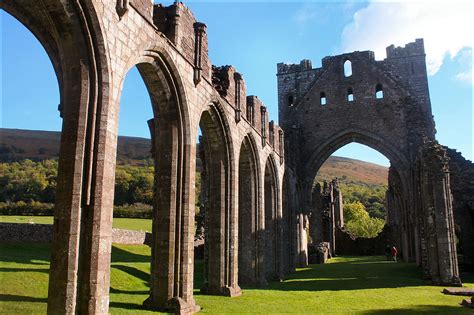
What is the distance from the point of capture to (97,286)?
18.2ft

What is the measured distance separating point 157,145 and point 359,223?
5154 centimetres

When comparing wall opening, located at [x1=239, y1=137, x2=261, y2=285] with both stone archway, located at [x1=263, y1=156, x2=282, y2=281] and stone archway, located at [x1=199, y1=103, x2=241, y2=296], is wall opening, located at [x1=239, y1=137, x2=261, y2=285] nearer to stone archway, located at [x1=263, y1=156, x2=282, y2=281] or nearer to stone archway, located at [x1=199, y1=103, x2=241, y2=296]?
stone archway, located at [x1=199, y1=103, x2=241, y2=296]

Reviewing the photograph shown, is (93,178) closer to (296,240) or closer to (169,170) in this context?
(169,170)

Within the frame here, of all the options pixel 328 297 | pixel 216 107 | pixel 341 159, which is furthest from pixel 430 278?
pixel 341 159

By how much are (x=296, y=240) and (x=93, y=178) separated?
16.7 metres

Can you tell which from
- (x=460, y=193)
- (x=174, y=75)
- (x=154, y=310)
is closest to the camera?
(x=154, y=310)

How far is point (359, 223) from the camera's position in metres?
56.4

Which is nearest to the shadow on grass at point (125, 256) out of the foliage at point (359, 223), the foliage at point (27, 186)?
the foliage at point (27, 186)

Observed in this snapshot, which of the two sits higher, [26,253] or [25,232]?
[25,232]

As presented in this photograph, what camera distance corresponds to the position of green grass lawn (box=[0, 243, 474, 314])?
8492 mm

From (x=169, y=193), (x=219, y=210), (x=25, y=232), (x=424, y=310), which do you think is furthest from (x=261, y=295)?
(x=25, y=232)

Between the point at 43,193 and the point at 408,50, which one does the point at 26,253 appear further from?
the point at 43,193

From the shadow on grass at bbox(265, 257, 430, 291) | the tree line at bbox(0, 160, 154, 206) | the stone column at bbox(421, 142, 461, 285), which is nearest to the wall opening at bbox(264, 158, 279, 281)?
the shadow on grass at bbox(265, 257, 430, 291)

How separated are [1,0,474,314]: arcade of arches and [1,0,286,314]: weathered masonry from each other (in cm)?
2
